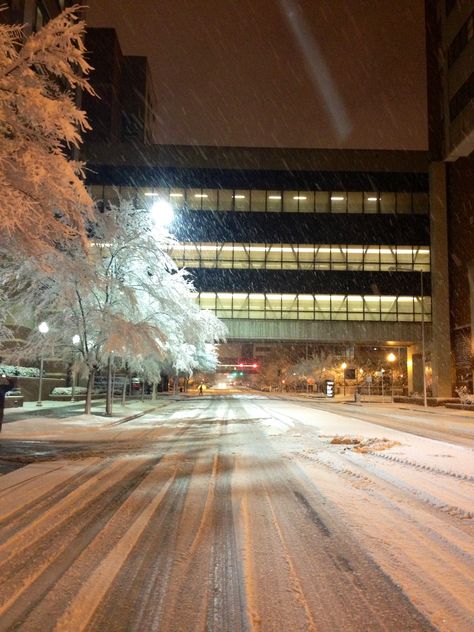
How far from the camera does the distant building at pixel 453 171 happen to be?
4341 cm

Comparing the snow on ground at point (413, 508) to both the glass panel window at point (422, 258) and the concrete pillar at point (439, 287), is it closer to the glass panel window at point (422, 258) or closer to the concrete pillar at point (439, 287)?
the concrete pillar at point (439, 287)

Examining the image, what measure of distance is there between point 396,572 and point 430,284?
164 ft

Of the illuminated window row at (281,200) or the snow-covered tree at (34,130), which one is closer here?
the snow-covered tree at (34,130)

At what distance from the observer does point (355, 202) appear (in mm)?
54969

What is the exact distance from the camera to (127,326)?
2106cm

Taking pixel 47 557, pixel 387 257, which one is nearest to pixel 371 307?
pixel 387 257

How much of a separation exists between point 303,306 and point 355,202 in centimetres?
1128

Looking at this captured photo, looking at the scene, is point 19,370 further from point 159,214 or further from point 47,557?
point 47,557

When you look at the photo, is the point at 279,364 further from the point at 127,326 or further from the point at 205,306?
the point at 127,326

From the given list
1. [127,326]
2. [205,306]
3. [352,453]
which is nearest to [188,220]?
[205,306]

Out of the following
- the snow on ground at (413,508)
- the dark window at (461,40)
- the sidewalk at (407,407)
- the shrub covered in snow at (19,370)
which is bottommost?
the snow on ground at (413,508)

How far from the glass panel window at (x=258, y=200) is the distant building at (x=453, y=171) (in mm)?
14985

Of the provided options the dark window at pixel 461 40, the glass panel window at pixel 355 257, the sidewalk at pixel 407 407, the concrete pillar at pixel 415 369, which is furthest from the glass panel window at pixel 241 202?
the concrete pillar at pixel 415 369

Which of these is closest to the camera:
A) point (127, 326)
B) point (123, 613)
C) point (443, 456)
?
point (123, 613)
